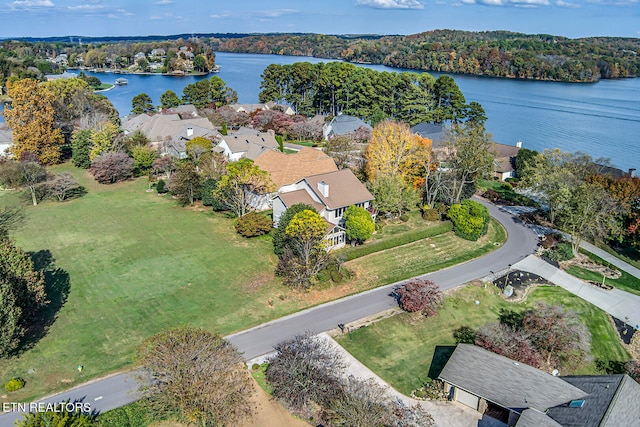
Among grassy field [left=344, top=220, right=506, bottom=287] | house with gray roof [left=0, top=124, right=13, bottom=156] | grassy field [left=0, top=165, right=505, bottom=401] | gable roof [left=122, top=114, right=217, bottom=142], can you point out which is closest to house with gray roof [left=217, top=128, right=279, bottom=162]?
gable roof [left=122, top=114, right=217, bottom=142]

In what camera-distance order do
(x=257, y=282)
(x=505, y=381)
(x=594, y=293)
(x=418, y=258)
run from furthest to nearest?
(x=418, y=258) < (x=594, y=293) < (x=257, y=282) < (x=505, y=381)

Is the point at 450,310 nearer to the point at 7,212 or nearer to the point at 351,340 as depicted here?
the point at 351,340

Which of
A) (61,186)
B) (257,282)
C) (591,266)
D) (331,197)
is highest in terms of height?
(331,197)

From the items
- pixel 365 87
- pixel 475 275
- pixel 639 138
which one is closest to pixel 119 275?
pixel 475 275

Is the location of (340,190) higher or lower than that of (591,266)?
higher

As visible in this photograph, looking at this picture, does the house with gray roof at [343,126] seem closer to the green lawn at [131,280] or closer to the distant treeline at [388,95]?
the distant treeline at [388,95]

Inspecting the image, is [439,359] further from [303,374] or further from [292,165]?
[292,165]

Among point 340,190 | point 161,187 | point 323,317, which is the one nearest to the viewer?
point 323,317

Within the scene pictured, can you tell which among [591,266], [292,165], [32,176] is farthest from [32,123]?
[591,266]
